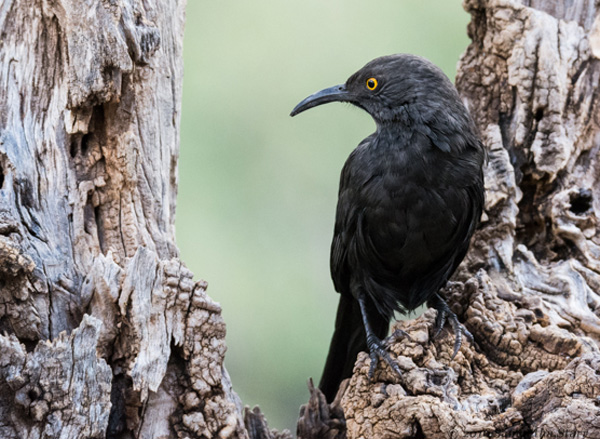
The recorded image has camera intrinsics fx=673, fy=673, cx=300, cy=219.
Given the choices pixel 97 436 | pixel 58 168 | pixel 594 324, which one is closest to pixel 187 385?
pixel 97 436

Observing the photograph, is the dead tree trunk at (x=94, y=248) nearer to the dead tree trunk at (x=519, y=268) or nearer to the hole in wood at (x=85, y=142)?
the hole in wood at (x=85, y=142)

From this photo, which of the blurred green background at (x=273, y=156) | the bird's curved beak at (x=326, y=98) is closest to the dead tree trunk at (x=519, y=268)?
the bird's curved beak at (x=326, y=98)

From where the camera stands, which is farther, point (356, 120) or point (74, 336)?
point (356, 120)

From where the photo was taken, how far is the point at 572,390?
112 inches

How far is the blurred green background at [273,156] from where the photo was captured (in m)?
5.70

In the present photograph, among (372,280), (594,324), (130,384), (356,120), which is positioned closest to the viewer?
(130,384)

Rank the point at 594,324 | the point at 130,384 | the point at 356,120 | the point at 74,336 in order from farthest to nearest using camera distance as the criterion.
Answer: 1. the point at 356,120
2. the point at 594,324
3. the point at 130,384
4. the point at 74,336

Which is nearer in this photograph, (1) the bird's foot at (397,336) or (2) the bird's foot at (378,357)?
(2) the bird's foot at (378,357)

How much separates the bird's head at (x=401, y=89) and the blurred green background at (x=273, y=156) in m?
1.75

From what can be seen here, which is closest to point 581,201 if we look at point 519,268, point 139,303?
point 519,268

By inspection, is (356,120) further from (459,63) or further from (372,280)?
(372,280)

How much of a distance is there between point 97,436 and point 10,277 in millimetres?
802

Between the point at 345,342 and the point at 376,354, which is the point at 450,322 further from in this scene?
the point at 345,342

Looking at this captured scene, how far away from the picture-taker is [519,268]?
439cm
